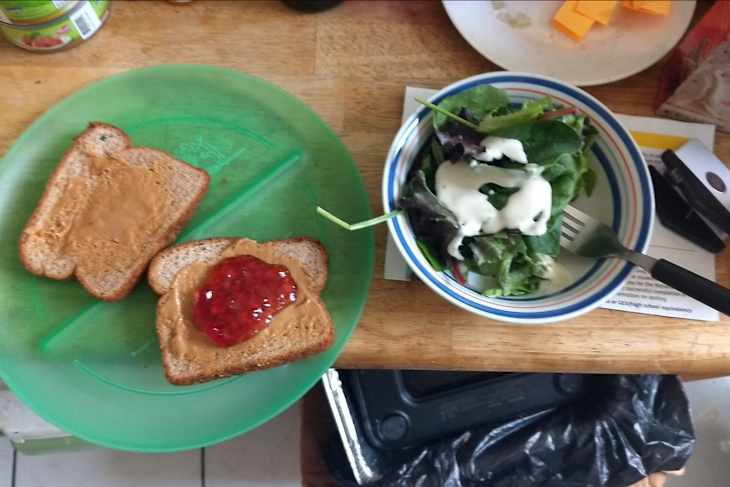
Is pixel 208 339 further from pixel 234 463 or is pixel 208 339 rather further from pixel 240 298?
pixel 234 463

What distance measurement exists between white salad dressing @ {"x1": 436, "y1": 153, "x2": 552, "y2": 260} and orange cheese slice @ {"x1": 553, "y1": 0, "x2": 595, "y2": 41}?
1.05ft

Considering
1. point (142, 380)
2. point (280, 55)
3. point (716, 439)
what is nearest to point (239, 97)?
point (280, 55)

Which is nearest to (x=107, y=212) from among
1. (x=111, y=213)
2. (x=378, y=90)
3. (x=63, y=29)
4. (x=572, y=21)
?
(x=111, y=213)

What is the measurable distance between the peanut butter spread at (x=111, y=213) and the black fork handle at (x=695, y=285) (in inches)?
24.1

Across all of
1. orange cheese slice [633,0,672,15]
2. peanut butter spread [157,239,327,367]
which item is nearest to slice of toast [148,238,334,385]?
peanut butter spread [157,239,327,367]

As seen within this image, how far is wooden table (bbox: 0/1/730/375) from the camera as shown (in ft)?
2.66

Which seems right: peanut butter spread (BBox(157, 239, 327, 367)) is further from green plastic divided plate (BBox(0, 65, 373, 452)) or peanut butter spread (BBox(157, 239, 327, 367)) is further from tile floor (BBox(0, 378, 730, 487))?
tile floor (BBox(0, 378, 730, 487))

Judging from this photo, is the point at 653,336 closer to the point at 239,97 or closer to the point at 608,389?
the point at 608,389

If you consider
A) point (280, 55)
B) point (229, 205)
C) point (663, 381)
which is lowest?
point (663, 381)

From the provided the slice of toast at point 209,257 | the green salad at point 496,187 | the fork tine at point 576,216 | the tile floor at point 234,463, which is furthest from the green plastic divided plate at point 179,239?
the tile floor at point 234,463

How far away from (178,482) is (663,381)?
1106 mm

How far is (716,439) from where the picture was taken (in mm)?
1458

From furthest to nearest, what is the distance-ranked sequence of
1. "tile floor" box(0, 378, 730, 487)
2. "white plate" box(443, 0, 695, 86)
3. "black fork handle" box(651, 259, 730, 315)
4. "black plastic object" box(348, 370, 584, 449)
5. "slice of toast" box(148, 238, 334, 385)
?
1. "tile floor" box(0, 378, 730, 487)
2. "black plastic object" box(348, 370, 584, 449)
3. "white plate" box(443, 0, 695, 86)
4. "slice of toast" box(148, 238, 334, 385)
5. "black fork handle" box(651, 259, 730, 315)

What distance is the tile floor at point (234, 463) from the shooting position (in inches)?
57.4
